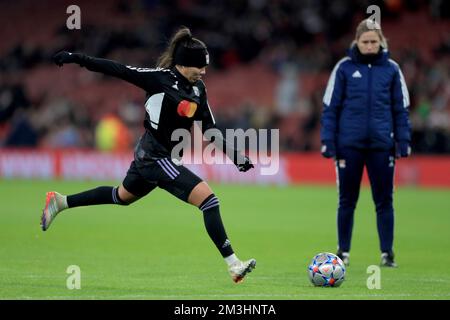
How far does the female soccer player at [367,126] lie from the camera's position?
11.4 meters

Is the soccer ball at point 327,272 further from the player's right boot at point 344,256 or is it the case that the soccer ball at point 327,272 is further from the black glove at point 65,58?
the black glove at point 65,58

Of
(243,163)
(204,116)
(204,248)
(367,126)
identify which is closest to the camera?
(243,163)

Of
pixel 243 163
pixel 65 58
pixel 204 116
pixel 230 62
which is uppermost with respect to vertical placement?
pixel 230 62

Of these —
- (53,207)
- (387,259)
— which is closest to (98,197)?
(53,207)

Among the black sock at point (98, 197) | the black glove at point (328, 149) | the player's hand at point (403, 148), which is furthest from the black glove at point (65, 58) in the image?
the player's hand at point (403, 148)

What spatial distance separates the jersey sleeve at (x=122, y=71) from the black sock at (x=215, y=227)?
1.25 m

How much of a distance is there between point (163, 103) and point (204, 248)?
4.03 metres

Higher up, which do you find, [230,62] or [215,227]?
[230,62]

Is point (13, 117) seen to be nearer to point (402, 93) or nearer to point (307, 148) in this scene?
point (307, 148)

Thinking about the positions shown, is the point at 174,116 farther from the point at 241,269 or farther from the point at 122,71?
the point at 241,269

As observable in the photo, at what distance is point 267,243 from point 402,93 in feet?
11.9

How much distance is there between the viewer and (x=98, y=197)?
416 inches

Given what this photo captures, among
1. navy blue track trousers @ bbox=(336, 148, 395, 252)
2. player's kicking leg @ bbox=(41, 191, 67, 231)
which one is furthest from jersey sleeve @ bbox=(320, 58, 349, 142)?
player's kicking leg @ bbox=(41, 191, 67, 231)

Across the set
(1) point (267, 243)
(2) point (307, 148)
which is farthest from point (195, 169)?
(1) point (267, 243)
